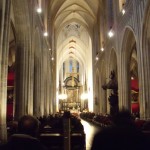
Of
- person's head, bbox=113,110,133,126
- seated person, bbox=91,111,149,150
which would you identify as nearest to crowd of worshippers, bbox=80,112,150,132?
person's head, bbox=113,110,133,126

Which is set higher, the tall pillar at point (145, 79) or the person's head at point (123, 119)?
the tall pillar at point (145, 79)

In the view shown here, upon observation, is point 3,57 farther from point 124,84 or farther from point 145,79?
point 124,84

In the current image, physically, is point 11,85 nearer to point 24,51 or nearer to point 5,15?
point 24,51

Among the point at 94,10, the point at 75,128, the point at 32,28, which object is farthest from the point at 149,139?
the point at 94,10

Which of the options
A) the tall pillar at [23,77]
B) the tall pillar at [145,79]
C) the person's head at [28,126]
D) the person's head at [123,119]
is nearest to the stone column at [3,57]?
the tall pillar at [23,77]

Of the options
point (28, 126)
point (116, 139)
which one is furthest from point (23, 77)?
point (116, 139)

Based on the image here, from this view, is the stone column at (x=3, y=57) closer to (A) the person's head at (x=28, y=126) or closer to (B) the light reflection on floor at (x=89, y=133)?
(B) the light reflection on floor at (x=89, y=133)

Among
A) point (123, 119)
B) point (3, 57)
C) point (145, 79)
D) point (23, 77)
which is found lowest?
point (123, 119)

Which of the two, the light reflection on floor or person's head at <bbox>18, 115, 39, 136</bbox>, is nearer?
person's head at <bbox>18, 115, 39, 136</bbox>

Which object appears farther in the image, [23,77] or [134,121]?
[23,77]

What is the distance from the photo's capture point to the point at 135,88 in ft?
85.7

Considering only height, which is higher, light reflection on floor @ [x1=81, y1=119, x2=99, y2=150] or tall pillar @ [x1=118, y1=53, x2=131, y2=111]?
tall pillar @ [x1=118, y1=53, x2=131, y2=111]

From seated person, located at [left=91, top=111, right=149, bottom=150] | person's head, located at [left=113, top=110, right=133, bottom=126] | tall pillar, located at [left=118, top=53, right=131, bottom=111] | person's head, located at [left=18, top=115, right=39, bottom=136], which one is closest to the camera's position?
seated person, located at [left=91, top=111, right=149, bottom=150]

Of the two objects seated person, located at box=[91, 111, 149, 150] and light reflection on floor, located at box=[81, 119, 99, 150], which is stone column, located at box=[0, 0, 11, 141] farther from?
seated person, located at box=[91, 111, 149, 150]
